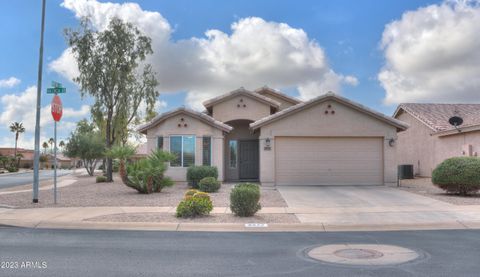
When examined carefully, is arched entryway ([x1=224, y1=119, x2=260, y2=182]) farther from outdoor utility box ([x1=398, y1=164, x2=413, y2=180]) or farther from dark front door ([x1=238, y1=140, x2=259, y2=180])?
outdoor utility box ([x1=398, y1=164, x2=413, y2=180])

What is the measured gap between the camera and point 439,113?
2964cm

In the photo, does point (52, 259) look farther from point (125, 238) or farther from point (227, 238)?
point (227, 238)

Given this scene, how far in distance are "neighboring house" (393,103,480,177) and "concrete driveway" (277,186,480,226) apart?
307 inches

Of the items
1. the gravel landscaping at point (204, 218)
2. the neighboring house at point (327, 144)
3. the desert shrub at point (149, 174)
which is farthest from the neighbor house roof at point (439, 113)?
the gravel landscaping at point (204, 218)

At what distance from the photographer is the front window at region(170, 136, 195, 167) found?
22641mm

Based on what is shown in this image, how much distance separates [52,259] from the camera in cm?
745

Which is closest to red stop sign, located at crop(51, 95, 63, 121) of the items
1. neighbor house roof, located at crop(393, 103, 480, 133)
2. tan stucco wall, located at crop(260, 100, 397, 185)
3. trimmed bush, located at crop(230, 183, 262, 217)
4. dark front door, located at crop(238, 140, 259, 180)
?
trimmed bush, located at crop(230, 183, 262, 217)

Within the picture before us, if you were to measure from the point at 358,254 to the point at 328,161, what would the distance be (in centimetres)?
1363

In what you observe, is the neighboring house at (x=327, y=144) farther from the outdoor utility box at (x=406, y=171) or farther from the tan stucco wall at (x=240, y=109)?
the outdoor utility box at (x=406, y=171)

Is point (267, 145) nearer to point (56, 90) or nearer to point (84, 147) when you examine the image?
point (56, 90)

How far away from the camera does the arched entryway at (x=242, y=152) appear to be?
82.4 feet

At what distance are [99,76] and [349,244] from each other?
2013 centimetres

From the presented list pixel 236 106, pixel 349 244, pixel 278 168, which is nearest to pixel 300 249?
pixel 349 244

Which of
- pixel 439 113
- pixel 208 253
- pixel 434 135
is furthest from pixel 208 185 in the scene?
pixel 439 113
